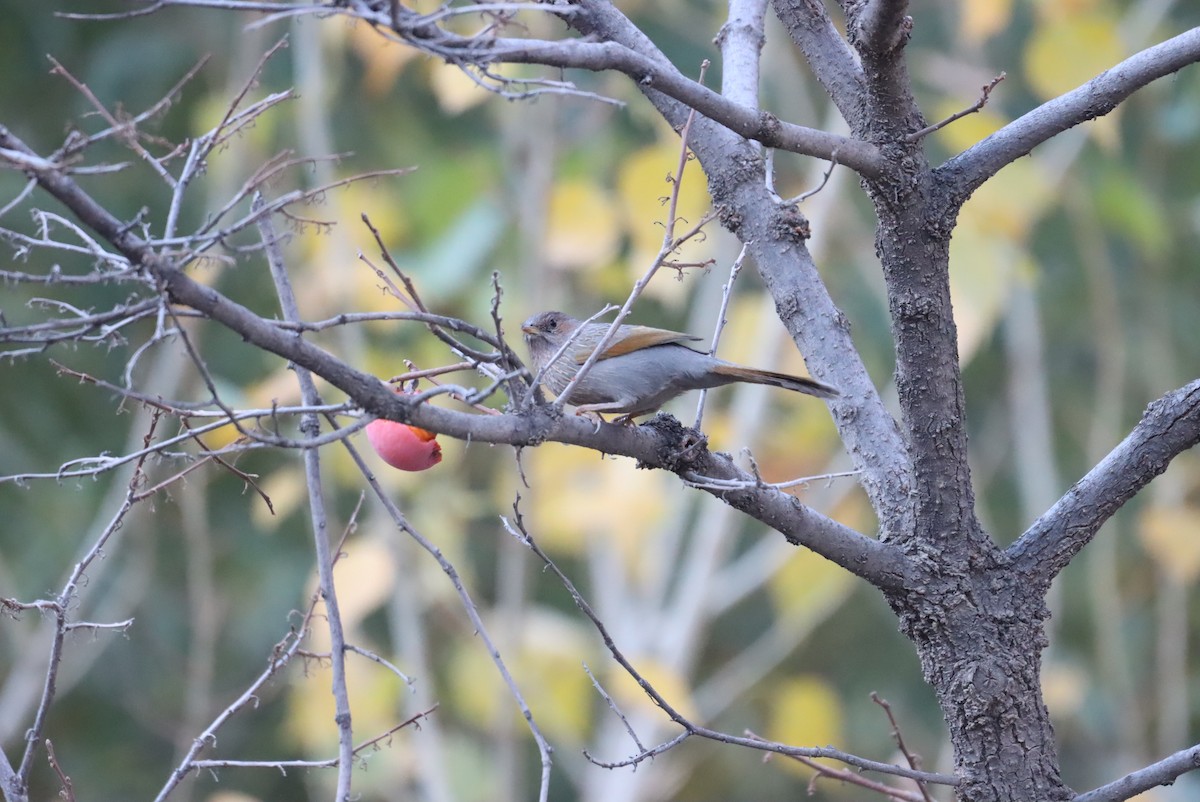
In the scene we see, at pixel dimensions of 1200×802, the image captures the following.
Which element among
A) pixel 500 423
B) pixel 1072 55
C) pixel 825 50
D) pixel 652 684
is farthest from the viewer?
pixel 1072 55

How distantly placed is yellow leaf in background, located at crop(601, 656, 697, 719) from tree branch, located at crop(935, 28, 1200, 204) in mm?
2871

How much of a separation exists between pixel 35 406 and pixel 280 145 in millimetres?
2581

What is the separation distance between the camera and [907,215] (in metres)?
2.18

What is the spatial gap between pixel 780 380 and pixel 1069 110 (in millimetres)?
881

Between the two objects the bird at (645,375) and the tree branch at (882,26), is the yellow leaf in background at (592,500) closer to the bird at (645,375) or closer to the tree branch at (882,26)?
the bird at (645,375)

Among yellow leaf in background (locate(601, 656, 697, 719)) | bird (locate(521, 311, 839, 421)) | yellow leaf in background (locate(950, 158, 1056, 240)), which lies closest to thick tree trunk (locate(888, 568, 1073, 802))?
bird (locate(521, 311, 839, 421))

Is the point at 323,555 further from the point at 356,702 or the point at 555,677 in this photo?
the point at 555,677

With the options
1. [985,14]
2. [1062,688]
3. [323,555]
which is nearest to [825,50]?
[323,555]

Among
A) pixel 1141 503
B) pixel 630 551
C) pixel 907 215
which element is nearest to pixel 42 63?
pixel 630 551

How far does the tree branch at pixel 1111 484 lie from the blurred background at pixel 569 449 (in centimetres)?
193

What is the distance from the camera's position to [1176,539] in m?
6.23

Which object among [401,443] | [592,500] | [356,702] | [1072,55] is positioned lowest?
[401,443]

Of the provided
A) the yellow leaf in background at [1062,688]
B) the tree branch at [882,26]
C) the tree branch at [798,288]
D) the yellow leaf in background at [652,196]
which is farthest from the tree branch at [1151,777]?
the yellow leaf in background at [1062,688]

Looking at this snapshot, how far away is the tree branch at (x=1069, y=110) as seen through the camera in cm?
200
